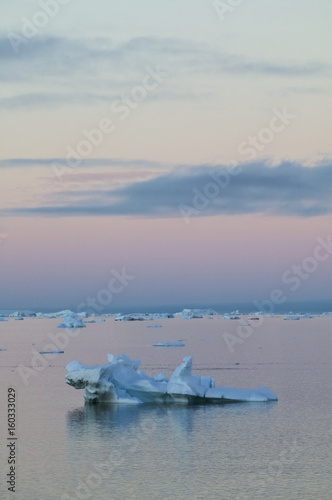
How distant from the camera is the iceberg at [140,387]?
33.3m

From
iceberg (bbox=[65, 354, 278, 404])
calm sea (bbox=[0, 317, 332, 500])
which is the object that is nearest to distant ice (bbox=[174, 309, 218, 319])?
calm sea (bbox=[0, 317, 332, 500])

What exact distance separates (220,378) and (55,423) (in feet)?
50.0

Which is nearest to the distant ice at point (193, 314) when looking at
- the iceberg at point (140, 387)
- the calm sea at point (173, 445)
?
the calm sea at point (173, 445)

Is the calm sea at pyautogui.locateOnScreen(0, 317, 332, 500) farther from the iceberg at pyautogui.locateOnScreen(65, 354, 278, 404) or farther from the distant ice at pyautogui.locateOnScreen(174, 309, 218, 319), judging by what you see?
the distant ice at pyautogui.locateOnScreen(174, 309, 218, 319)

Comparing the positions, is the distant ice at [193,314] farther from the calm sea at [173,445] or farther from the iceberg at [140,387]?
the iceberg at [140,387]

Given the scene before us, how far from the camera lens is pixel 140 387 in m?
34.0

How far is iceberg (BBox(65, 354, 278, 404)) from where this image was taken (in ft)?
109

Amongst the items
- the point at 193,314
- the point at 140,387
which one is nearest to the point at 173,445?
the point at 140,387

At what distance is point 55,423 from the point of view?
31.2 m

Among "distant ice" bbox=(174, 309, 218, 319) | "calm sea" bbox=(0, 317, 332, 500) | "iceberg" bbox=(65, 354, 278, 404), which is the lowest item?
"calm sea" bbox=(0, 317, 332, 500)

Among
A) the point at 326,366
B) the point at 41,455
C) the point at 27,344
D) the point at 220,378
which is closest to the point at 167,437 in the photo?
the point at 41,455

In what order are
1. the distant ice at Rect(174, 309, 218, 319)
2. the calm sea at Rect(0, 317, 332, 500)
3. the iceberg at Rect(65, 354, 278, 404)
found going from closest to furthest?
the calm sea at Rect(0, 317, 332, 500), the iceberg at Rect(65, 354, 278, 404), the distant ice at Rect(174, 309, 218, 319)

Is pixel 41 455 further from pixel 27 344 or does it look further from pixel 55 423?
pixel 27 344

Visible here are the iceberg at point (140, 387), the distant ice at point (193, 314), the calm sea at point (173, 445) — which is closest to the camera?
the calm sea at point (173, 445)
